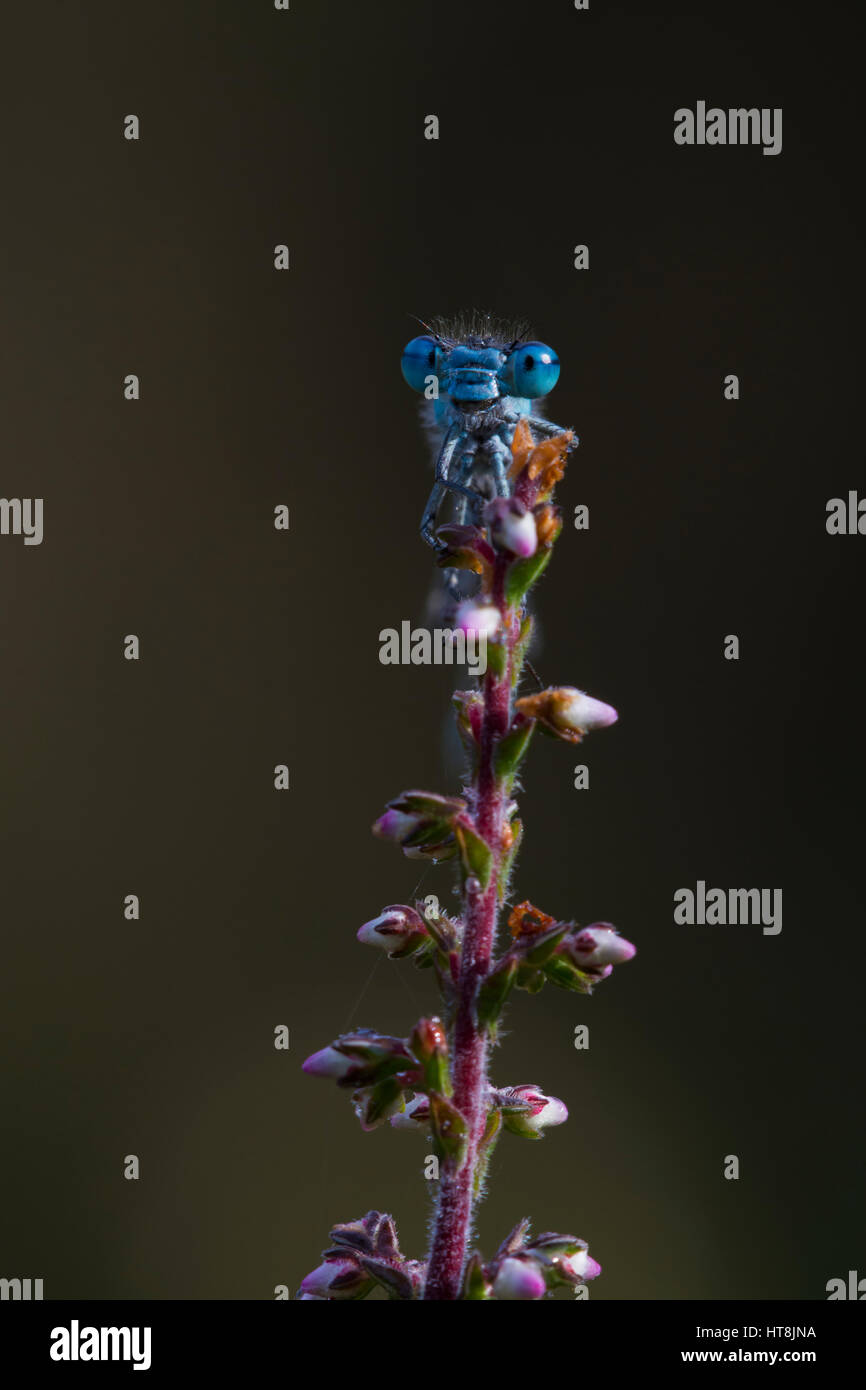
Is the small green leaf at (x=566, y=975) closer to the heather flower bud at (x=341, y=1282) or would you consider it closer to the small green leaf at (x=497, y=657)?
the small green leaf at (x=497, y=657)

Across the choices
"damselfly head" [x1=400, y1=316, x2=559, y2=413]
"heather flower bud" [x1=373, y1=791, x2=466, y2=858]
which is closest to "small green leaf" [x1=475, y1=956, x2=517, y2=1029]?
"heather flower bud" [x1=373, y1=791, x2=466, y2=858]

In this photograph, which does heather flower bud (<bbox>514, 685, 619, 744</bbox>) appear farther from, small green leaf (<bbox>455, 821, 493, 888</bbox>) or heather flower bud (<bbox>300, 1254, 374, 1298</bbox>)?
heather flower bud (<bbox>300, 1254, 374, 1298</bbox>)

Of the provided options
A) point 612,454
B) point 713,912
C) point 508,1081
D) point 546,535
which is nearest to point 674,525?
point 612,454

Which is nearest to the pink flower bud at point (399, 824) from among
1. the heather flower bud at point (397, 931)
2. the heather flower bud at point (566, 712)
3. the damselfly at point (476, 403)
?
the heather flower bud at point (397, 931)

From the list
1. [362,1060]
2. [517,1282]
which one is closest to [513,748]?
[362,1060]

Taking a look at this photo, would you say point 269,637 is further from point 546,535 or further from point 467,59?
point 546,535

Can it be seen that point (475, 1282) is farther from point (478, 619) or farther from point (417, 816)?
point (478, 619)
